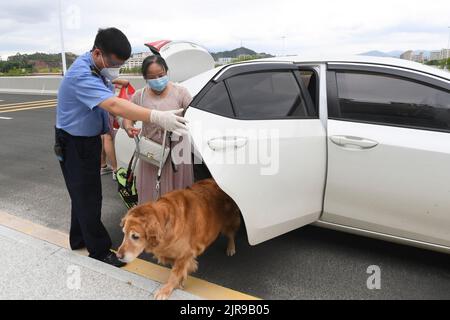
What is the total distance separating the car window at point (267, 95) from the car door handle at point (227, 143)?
0.27 m

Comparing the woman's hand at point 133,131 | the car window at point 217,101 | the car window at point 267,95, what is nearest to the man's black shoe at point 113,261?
the woman's hand at point 133,131

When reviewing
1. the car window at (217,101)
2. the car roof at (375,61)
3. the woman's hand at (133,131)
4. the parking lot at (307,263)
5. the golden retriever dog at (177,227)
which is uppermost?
the car roof at (375,61)

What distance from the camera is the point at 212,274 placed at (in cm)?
265

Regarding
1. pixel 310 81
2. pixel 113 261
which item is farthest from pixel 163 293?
pixel 310 81

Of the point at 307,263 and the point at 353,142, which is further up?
the point at 353,142

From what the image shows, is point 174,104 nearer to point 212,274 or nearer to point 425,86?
point 212,274

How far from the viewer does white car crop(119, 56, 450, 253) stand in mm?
2254

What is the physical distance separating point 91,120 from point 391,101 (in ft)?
6.68

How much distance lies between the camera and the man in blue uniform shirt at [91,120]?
2.23 metres

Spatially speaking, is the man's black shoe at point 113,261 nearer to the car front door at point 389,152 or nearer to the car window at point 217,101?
the car window at point 217,101

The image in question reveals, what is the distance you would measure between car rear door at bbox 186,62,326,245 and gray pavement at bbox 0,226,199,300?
0.77m

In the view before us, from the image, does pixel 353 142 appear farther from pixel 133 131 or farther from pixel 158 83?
pixel 133 131

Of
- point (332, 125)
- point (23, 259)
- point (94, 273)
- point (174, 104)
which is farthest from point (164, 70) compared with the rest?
point (23, 259)

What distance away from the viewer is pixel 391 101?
246 cm
